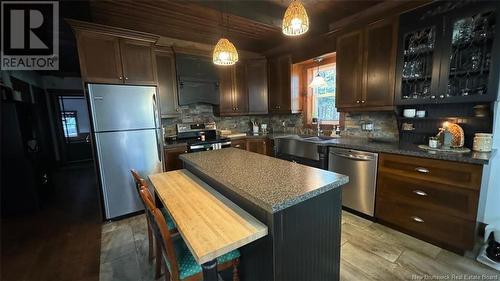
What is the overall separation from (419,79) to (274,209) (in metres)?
2.37

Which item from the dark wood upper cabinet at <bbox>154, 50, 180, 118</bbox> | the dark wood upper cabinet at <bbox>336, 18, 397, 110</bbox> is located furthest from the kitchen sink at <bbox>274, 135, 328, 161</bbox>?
the dark wood upper cabinet at <bbox>154, 50, 180, 118</bbox>

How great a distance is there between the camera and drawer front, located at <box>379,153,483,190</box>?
177 centimetres

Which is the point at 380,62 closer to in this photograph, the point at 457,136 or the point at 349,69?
the point at 349,69

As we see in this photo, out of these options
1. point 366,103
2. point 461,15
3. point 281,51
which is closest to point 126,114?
point 281,51

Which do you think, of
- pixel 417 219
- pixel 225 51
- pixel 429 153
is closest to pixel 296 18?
pixel 225 51

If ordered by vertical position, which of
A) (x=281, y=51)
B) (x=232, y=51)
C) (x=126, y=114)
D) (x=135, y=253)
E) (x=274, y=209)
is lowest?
(x=135, y=253)

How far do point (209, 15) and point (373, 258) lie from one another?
11.0 ft

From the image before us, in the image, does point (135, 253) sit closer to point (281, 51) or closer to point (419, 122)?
point (419, 122)

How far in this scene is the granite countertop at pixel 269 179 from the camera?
114 cm

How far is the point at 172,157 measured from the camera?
3166 mm

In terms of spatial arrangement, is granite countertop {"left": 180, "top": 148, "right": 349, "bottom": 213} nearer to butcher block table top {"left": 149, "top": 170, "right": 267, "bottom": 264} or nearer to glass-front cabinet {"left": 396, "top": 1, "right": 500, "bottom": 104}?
butcher block table top {"left": 149, "top": 170, "right": 267, "bottom": 264}

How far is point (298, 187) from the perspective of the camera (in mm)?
1271

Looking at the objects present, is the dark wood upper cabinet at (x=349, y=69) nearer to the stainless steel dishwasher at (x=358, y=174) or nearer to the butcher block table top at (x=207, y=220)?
the stainless steel dishwasher at (x=358, y=174)

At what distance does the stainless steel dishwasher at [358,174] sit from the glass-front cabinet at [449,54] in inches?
31.5
